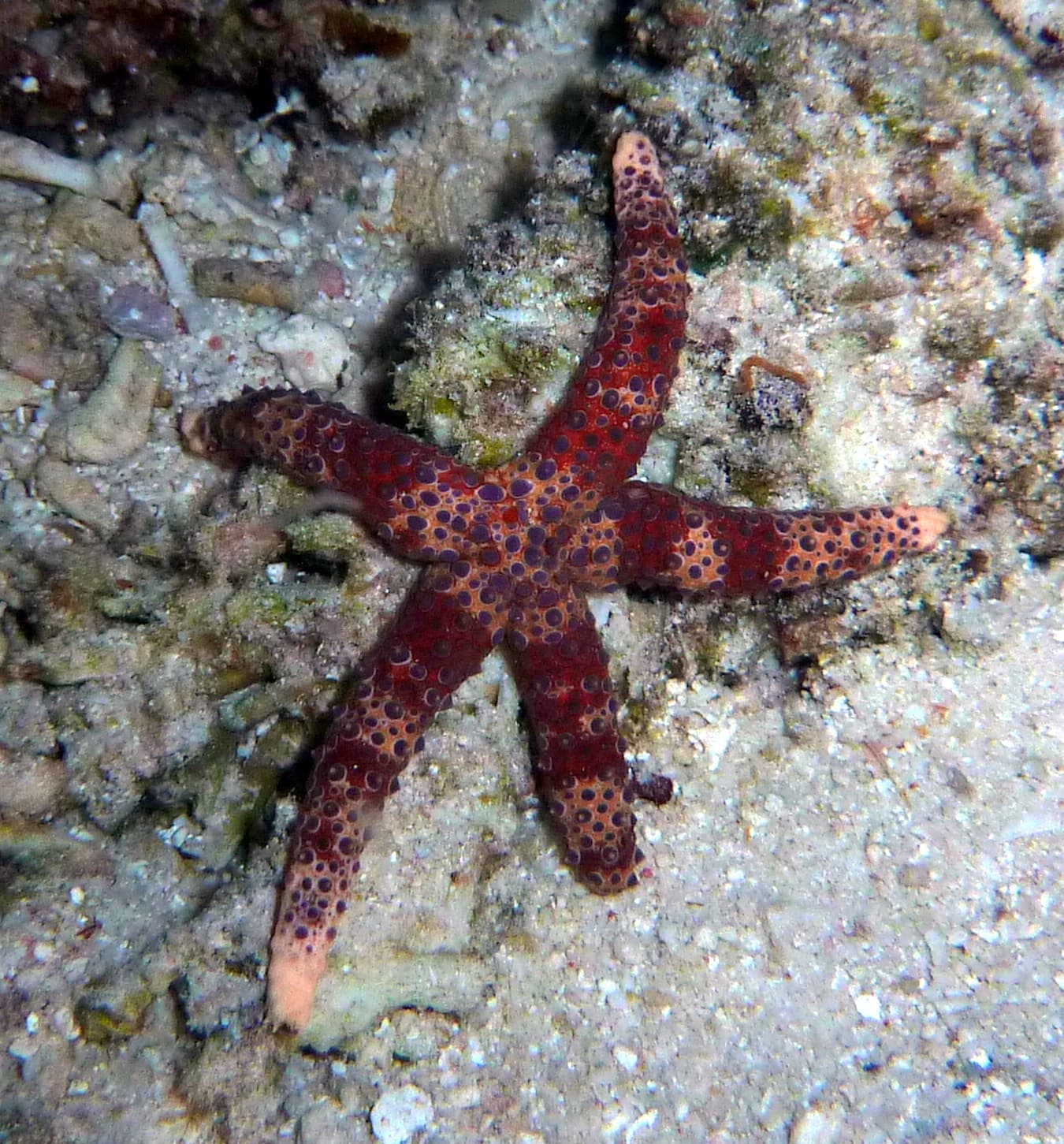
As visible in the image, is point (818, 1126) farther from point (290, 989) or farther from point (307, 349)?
point (307, 349)

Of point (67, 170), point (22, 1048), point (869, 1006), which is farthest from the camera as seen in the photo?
point (67, 170)

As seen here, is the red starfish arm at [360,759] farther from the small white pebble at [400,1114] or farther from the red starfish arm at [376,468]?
the small white pebble at [400,1114]

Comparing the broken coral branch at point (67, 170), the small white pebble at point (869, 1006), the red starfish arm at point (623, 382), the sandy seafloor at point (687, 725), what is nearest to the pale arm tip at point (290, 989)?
the sandy seafloor at point (687, 725)

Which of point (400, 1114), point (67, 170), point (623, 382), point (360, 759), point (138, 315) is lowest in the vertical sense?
point (400, 1114)

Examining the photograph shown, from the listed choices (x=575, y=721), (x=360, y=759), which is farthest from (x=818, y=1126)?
(x=360, y=759)

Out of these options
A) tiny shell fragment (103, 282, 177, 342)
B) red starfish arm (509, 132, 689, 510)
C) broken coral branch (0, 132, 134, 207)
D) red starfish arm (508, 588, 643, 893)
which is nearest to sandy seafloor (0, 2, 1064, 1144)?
red starfish arm (509, 132, 689, 510)
